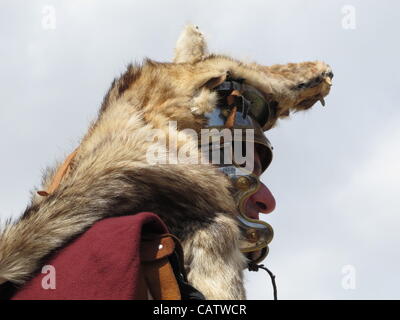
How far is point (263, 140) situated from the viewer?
4777 millimetres

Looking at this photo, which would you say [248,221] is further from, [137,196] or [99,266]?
[99,266]

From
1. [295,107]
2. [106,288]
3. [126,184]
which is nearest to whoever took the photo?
[106,288]

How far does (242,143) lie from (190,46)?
2.68ft

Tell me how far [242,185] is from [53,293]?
1874mm

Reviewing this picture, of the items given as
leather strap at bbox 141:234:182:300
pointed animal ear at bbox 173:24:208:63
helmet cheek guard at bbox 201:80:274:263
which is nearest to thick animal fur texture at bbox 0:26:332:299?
leather strap at bbox 141:234:182:300

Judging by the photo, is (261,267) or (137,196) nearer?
(137,196)

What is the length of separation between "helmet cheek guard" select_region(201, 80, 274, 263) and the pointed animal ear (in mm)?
416

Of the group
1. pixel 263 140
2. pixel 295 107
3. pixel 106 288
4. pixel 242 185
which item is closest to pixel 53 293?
pixel 106 288

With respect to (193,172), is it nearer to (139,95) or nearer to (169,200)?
(169,200)

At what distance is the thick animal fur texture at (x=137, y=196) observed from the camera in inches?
112

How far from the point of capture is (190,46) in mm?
4953

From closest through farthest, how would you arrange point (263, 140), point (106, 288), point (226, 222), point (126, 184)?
point (106, 288)
point (126, 184)
point (226, 222)
point (263, 140)

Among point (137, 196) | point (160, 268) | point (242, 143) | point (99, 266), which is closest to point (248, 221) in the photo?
point (242, 143)

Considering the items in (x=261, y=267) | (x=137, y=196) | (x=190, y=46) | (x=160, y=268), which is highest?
(x=190, y=46)
